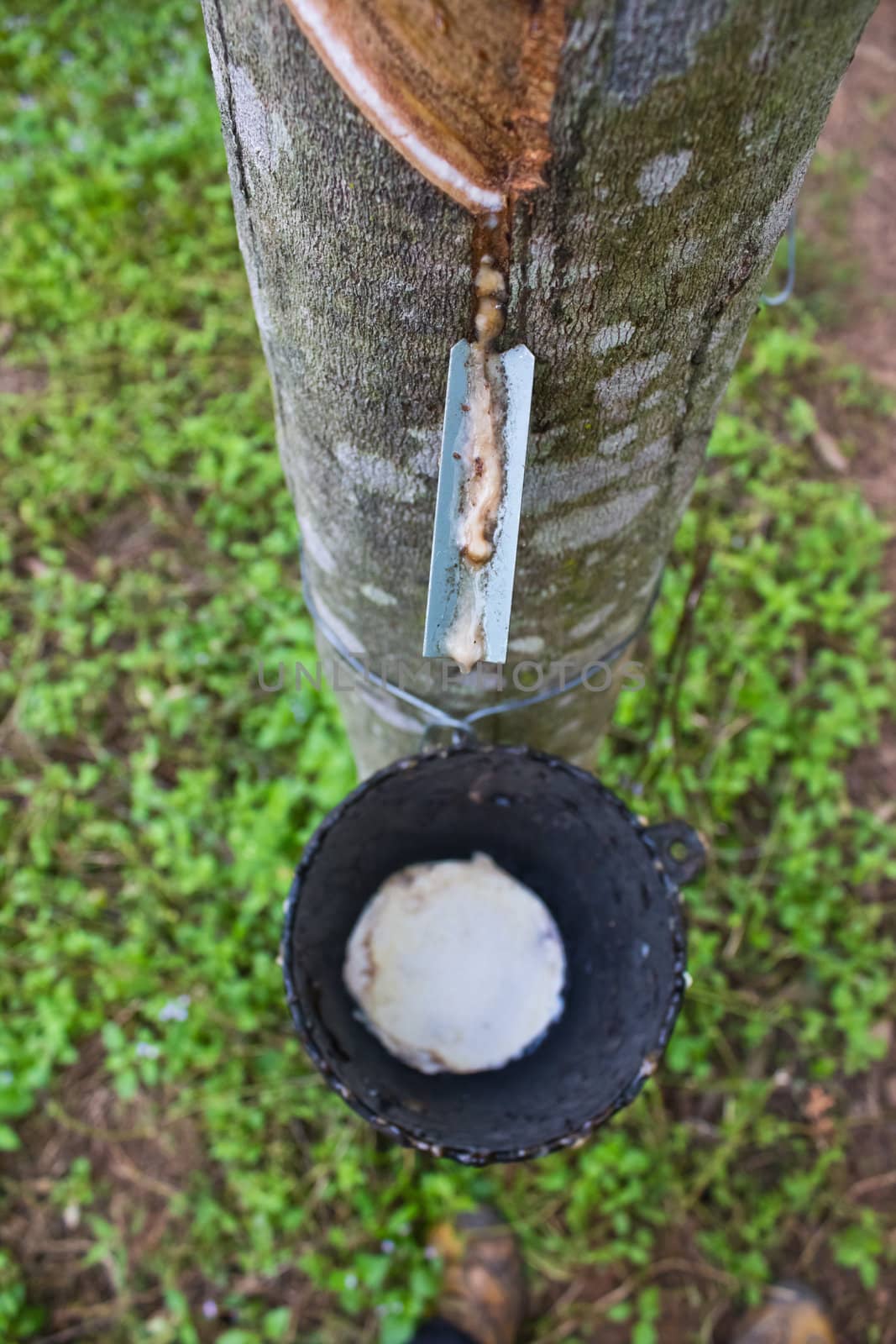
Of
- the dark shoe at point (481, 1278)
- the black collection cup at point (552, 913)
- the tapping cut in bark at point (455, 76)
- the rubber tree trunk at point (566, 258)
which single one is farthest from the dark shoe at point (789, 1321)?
the tapping cut in bark at point (455, 76)

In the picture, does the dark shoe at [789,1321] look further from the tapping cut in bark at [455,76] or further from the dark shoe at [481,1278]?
the tapping cut in bark at [455,76]

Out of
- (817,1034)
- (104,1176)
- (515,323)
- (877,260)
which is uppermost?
(515,323)

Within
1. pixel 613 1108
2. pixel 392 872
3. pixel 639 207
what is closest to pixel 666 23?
pixel 639 207

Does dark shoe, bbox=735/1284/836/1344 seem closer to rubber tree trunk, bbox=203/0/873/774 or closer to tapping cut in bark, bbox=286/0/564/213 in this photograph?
rubber tree trunk, bbox=203/0/873/774

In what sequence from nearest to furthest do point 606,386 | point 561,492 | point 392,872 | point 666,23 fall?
point 666,23 < point 606,386 < point 561,492 < point 392,872

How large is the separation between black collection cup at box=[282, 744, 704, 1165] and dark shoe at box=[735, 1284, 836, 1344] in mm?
1091

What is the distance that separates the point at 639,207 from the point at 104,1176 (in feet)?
8.19

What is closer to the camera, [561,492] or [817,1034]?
[561,492]

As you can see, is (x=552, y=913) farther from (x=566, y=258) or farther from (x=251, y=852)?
(x=566, y=258)

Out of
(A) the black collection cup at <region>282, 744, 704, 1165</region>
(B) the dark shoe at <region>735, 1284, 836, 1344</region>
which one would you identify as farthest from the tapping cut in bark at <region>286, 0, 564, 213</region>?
(B) the dark shoe at <region>735, 1284, 836, 1344</region>

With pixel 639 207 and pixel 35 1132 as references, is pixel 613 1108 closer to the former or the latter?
pixel 639 207

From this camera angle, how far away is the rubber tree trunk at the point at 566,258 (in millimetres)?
530

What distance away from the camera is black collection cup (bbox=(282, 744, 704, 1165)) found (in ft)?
4.22

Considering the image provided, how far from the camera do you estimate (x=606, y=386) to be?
76 centimetres
